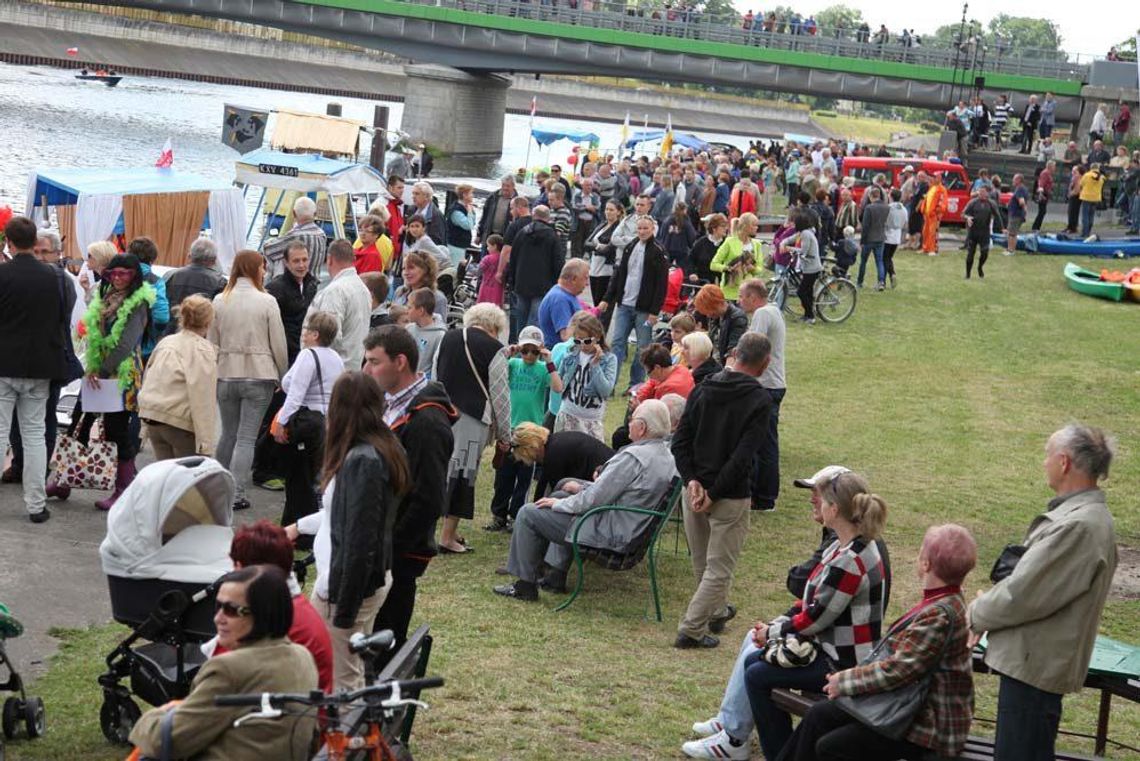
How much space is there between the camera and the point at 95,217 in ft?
63.1

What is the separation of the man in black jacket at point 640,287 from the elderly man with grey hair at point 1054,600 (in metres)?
9.89

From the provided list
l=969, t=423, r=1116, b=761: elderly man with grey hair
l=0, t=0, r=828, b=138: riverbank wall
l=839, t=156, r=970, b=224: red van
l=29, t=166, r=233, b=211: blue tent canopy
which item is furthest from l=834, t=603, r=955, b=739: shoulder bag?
l=0, t=0, r=828, b=138: riverbank wall

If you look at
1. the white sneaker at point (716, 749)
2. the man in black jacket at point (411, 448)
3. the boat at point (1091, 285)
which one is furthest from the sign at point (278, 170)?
the white sneaker at point (716, 749)

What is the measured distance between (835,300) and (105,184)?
10325 mm

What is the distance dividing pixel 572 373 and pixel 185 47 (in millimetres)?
87599

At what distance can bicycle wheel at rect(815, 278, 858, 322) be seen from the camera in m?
22.1

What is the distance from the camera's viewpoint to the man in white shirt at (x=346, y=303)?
431 inches

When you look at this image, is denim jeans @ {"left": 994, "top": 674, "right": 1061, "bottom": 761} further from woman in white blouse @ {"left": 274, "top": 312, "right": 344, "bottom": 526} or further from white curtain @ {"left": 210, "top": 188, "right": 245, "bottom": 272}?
white curtain @ {"left": 210, "top": 188, "right": 245, "bottom": 272}

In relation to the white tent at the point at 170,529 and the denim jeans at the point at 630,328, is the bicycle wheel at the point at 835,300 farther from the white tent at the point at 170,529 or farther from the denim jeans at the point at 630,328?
the white tent at the point at 170,529

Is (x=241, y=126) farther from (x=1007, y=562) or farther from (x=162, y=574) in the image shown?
(x=1007, y=562)

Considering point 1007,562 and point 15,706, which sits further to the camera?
point 15,706

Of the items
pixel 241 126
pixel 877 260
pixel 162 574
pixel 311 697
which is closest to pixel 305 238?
pixel 162 574

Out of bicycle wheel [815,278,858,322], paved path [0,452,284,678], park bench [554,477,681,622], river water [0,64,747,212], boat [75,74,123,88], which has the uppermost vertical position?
park bench [554,477,681,622]

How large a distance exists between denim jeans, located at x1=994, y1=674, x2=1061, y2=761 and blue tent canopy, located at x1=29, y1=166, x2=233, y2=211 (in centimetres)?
1592
